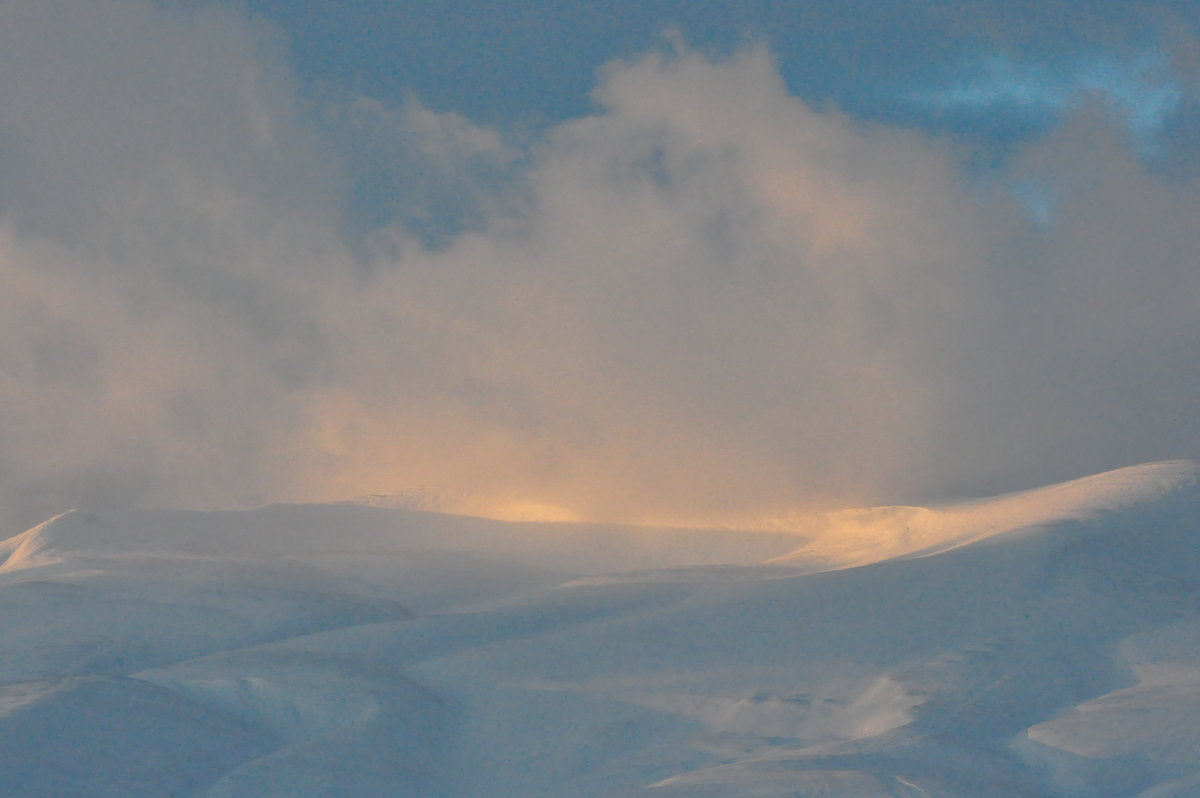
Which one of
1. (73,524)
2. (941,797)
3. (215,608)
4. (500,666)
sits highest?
(73,524)

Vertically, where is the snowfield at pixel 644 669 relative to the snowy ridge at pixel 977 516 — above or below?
below

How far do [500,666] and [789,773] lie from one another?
6.56 meters

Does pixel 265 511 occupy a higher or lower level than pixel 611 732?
higher

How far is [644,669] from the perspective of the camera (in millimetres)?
16828

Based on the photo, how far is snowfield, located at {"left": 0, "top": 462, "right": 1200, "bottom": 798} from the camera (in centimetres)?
1253

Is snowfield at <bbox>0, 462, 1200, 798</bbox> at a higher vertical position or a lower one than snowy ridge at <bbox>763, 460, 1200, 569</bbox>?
lower

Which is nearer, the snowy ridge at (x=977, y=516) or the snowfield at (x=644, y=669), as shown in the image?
the snowfield at (x=644, y=669)

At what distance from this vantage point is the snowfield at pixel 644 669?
493 inches

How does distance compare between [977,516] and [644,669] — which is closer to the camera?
[644,669]

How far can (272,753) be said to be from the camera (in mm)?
13578

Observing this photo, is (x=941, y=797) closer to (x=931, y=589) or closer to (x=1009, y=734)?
(x=1009, y=734)

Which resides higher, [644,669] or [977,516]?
[977,516]

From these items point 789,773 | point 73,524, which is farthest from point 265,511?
point 789,773

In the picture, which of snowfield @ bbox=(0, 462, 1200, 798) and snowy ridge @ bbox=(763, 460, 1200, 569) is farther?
snowy ridge @ bbox=(763, 460, 1200, 569)
